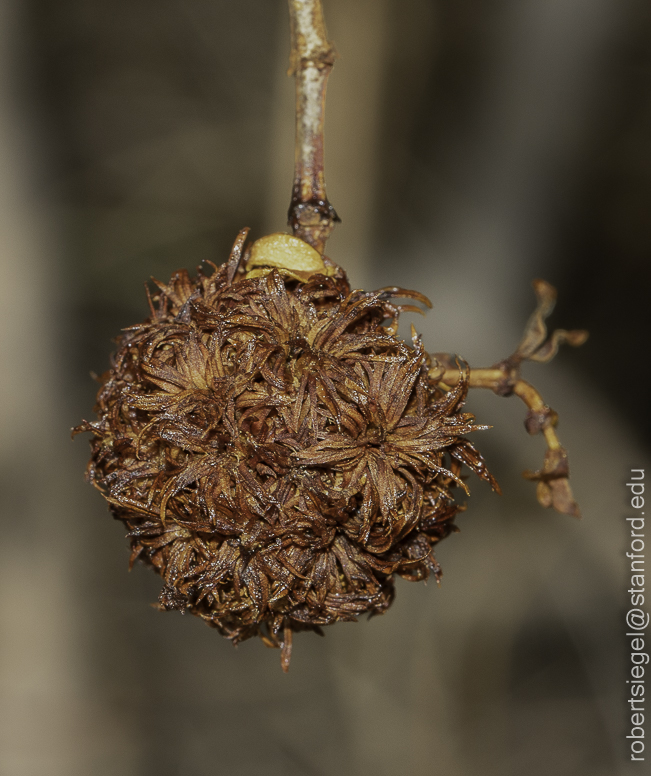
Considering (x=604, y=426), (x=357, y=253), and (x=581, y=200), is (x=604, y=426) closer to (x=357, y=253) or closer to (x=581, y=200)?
(x=581, y=200)

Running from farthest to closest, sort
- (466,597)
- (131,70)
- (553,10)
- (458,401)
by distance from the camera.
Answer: (466,597) < (131,70) < (553,10) < (458,401)

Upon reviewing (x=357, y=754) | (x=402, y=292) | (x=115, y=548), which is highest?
(x=402, y=292)

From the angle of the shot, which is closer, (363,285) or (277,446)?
(277,446)

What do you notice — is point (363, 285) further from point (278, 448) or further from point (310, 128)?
point (278, 448)

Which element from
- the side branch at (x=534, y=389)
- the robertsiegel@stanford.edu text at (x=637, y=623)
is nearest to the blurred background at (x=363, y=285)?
the robertsiegel@stanford.edu text at (x=637, y=623)

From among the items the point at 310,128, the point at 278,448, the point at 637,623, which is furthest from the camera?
the point at 637,623

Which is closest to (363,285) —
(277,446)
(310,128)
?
(310,128)

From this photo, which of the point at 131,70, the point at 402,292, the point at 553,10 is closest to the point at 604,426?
the point at 553,10
